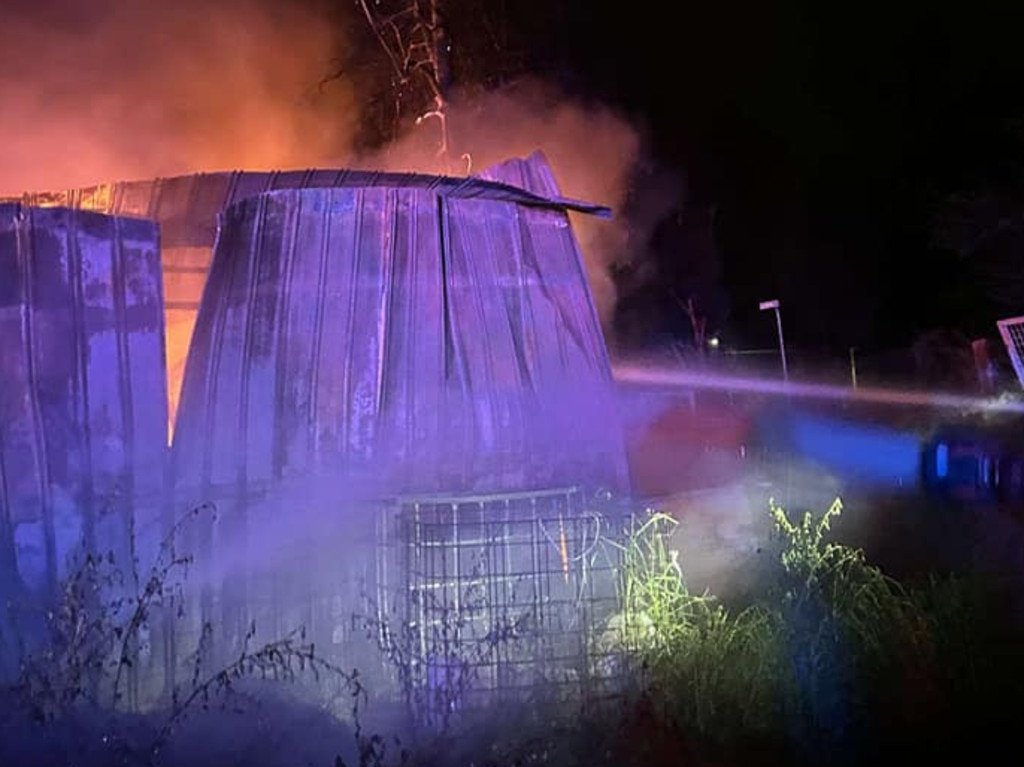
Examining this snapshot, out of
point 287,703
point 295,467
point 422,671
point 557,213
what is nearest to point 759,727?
point 422,671

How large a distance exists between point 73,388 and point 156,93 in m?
7.52

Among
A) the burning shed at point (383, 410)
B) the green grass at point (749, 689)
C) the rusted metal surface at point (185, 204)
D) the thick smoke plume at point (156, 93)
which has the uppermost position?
the thick smoke plume at point (156, 93)

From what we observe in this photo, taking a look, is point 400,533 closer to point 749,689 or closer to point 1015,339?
point 749,689

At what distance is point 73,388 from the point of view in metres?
5.51

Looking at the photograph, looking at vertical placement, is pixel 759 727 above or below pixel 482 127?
below

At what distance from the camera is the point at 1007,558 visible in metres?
6.70

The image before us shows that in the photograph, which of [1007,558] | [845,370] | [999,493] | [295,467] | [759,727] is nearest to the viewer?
[759,727]

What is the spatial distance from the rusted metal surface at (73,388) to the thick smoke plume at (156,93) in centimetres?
552

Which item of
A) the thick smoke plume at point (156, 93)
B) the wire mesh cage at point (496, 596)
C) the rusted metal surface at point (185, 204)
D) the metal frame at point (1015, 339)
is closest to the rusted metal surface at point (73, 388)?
the rusted metal surface at point (185, 204)

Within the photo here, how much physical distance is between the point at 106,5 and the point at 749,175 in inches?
588

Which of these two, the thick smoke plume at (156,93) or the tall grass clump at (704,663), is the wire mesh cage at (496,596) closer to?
the tall grass clump at (704,663)

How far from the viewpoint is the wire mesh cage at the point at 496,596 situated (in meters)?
4.79

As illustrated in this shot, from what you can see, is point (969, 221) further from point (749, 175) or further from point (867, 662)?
point (867, 662)

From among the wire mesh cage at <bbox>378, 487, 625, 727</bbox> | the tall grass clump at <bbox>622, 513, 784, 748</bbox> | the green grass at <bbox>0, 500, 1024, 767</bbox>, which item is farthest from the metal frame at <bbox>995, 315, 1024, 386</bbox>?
the tall grass clump at <bbox>622, 513, 784, 748</bbox>
